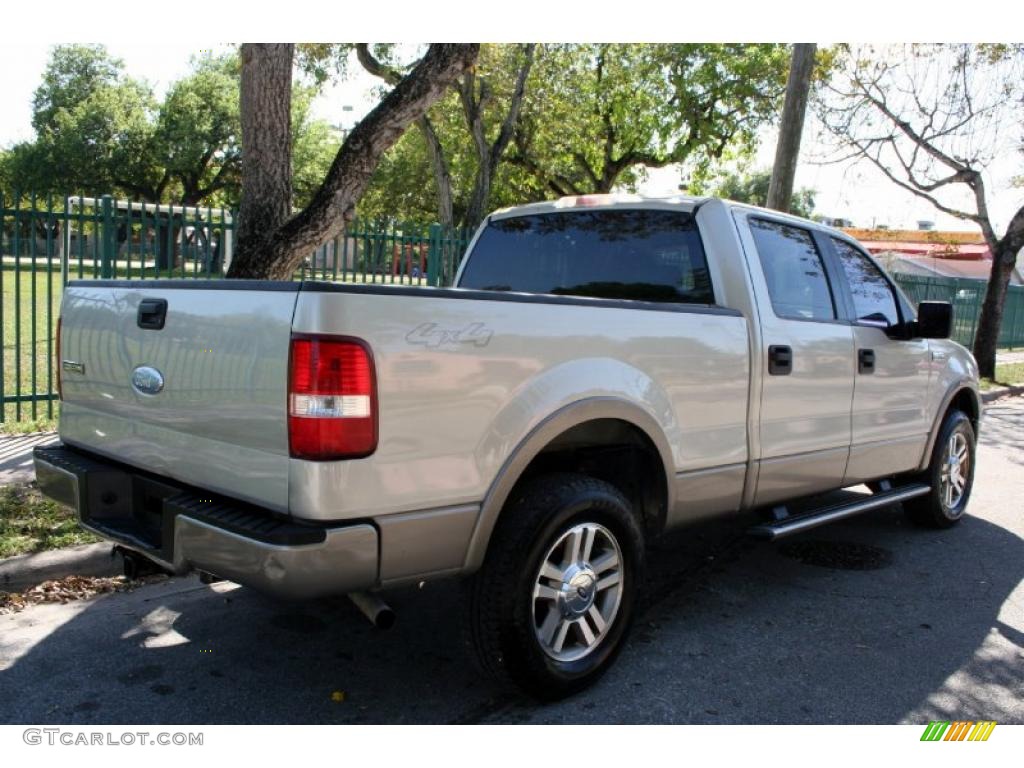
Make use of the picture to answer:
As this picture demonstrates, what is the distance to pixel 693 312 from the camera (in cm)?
365

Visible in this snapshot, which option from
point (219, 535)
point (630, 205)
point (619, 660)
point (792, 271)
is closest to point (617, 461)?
point (619, 660)

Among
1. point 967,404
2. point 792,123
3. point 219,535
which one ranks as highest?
point 792,123

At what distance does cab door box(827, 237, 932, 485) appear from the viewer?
4777 mm

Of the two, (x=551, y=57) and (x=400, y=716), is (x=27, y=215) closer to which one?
(x=400, y=716)

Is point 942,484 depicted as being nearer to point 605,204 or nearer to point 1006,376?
point 605,204

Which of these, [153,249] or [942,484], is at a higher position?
[153,249]

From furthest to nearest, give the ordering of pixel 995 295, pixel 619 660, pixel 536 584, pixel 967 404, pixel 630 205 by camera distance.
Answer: pixel 995 295 → pixel 967 404 → pixel 630 205 → pixel 619 660 → pixel 536 584

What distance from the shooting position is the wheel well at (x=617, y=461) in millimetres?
3394

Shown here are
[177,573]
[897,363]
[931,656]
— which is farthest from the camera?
[897,363]

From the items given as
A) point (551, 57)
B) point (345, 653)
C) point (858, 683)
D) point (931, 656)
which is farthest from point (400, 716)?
point (551, 57)

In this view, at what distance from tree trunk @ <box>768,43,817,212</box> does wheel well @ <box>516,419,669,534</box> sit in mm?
7108

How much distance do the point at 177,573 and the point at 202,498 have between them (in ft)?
0.84

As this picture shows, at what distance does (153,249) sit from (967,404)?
695 cm

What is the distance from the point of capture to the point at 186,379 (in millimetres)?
2908
